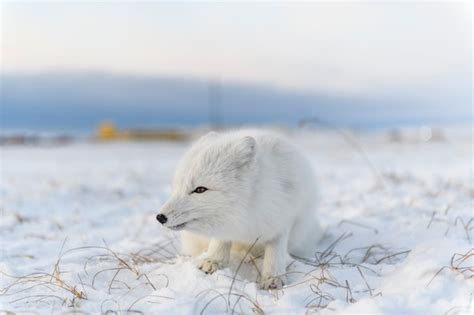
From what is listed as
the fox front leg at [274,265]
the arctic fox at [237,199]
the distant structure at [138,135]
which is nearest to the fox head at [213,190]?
the arctic fox at [237,199]

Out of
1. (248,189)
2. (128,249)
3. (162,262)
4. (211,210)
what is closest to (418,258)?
(248,189)

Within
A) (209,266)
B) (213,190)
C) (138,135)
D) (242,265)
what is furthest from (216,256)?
(138,135)

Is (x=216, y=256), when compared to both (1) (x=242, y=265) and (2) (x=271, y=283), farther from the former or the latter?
(2) (x=271, y=283)

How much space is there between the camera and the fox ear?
10.2 ft

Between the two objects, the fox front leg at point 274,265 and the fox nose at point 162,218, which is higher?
the fox nose at point 162,218

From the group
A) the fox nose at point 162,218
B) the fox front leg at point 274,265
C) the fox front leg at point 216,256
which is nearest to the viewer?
the fox nose at point 162,218

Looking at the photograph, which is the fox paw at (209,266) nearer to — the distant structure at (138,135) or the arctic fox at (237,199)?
the arctic fox at (237,199)

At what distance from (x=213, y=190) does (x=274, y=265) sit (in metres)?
0.71

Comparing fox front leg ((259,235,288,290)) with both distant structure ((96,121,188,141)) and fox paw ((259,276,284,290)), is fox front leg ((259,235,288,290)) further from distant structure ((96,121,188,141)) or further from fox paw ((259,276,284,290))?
distant structure ((96,121,188,141))

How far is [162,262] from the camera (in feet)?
10.9

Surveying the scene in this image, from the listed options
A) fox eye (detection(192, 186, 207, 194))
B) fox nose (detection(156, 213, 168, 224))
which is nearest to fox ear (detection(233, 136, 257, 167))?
fox eye (detection(192, 186, 207, 194))

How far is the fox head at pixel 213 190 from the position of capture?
3.00m

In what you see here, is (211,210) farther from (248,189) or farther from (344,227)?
(344,227)

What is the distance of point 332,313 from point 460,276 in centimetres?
83
